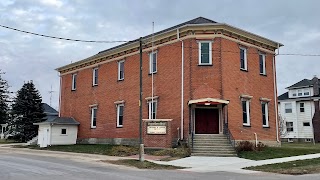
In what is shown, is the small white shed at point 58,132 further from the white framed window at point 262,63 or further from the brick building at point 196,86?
the white framed window at point 262,63

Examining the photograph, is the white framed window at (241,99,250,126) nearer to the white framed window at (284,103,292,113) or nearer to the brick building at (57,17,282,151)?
the brick building at (57,17,282,151)

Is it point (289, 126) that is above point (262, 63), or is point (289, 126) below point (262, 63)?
below

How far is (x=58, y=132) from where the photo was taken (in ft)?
122

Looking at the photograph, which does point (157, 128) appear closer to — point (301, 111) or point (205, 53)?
point (205, 53)

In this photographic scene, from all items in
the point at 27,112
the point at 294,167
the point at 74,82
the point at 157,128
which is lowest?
the point at 294,167

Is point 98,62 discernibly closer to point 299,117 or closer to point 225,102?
point 225,102

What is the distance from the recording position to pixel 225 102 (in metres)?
25.2

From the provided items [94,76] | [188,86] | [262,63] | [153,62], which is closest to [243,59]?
[262,63]

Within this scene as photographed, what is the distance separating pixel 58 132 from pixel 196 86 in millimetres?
17573

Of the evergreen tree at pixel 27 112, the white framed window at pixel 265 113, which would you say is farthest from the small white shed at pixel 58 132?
the white framed window at pixel 265 113

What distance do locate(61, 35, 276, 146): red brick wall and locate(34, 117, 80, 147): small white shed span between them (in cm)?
408

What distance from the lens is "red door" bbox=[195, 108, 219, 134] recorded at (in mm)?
27000

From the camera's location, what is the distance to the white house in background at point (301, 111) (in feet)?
169

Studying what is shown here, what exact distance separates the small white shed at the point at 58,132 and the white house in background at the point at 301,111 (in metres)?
32.8
